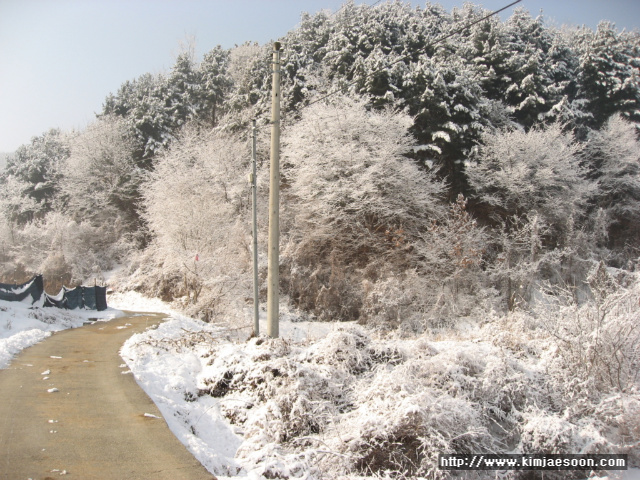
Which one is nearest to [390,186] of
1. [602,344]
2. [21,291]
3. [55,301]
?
[55,301]

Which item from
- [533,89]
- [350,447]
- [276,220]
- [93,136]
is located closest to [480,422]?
[350,447]

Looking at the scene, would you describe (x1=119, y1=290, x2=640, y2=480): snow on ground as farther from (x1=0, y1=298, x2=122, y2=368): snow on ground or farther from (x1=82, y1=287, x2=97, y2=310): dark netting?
(x1=82, y1=287, x2=97, y2=310): dark netting

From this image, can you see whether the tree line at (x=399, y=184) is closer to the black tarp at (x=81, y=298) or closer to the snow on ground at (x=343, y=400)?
the black tarp at (x=81, y=298)

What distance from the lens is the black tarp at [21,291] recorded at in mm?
13716

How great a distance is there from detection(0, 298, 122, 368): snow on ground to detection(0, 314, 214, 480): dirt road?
3.23 feet

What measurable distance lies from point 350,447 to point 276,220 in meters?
4.51

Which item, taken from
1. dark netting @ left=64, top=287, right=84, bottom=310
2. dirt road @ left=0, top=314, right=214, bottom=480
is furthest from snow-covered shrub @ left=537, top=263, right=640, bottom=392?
dark netting @ left=64, top=287, right=84, bottom=310

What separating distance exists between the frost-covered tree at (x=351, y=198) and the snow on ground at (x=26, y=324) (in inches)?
422

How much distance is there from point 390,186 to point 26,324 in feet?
57.9

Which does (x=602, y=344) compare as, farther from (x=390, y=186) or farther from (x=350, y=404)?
(x=390, y=186)

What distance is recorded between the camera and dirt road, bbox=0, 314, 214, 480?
176 inches

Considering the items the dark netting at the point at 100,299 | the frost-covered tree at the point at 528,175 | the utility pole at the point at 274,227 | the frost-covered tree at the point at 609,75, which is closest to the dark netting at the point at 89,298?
the dark netting at the point at 100,299

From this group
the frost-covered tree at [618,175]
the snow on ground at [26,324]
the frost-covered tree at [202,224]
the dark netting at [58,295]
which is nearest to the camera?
the snow on ground at [26,324]

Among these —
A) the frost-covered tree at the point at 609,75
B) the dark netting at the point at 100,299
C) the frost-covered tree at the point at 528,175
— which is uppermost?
the frost-covered tree at the point at 609,75
